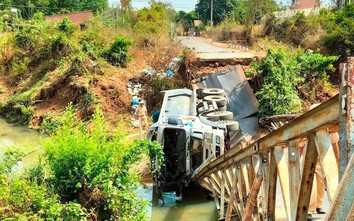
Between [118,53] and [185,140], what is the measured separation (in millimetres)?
11182

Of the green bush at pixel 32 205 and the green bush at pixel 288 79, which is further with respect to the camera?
the green bush at pixel 288 79

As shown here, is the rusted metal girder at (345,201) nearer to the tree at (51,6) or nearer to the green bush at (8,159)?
the green bush at (8,159)

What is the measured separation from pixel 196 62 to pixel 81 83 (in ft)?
17.1

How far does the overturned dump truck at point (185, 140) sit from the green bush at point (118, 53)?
8709mm

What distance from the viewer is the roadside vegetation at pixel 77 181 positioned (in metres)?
6.21

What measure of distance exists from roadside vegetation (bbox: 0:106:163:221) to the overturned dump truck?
210 centimetres

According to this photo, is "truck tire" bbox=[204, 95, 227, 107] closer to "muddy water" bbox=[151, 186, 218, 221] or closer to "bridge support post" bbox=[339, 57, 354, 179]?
"muddy water" bbox=[151, 186, 218, 221]

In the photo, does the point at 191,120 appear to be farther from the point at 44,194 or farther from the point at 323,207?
the point at 323,207

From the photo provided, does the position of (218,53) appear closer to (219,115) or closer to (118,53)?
(118,53)

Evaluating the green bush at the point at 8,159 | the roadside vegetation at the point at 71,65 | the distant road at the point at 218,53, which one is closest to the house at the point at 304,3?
the distant road at the point at 218,53

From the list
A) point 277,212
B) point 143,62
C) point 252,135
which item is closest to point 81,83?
point 143,62

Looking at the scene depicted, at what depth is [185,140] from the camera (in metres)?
9.59

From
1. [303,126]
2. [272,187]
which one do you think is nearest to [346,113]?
[303,126]

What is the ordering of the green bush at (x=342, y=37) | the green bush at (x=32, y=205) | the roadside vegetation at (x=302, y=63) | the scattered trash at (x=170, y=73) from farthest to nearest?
the scattered trash at (x=170, y=73)
the green bush at (x=342, y=37)
the roadside vegetation at (x=302, y=63)
the green bush at (x=32, y=205)
